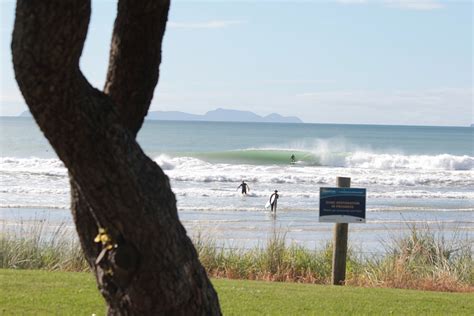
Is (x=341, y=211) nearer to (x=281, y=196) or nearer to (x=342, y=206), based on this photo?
(x=342, y=206)

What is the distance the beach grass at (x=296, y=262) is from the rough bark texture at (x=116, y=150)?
6796 mm

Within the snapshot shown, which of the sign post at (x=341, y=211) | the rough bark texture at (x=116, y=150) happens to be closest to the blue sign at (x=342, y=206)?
the sign post at (x=341, y=211)

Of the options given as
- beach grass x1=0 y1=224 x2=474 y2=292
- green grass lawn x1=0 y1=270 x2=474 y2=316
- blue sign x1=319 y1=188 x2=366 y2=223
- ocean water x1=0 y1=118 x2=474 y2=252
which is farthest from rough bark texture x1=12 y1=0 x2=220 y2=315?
ocean water x1=0 y1=118 x2=474 y2=252

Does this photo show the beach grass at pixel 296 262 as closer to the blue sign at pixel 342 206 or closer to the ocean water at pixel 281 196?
the ocean water at pixel 281 196

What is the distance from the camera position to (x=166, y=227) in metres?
4.89

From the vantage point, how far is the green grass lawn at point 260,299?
8867 millimetres

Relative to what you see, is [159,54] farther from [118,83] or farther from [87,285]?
[87,285]

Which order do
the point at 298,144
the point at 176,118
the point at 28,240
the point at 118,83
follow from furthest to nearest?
1. the point at 176,118
2. the point at 298,144
3. the point at 28,240
4. the point at 118,83

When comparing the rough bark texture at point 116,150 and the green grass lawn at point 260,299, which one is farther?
the green grass lawn at point 260,299

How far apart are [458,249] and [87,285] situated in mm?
5379

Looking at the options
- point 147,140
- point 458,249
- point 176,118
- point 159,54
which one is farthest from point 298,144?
point 176,118

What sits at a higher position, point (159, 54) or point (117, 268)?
point (159, 54)

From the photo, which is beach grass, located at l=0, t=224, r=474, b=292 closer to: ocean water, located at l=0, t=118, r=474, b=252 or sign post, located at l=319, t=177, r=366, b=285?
sign post, located at l=319, t=177, r=366, b=285

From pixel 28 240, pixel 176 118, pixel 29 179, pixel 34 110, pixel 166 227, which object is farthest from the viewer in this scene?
pixel 176 118
